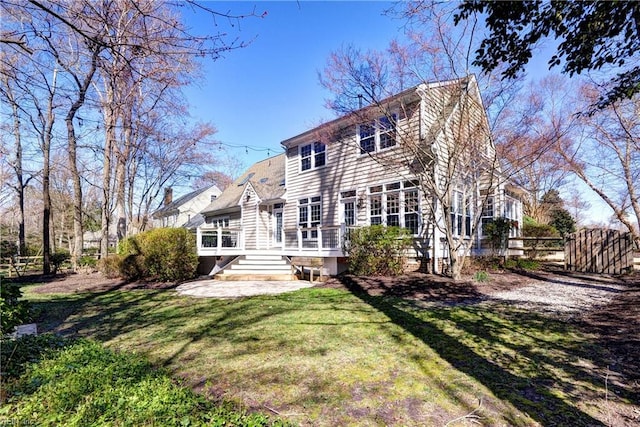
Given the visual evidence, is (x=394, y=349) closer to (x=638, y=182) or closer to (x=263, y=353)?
(x=263, y=353)

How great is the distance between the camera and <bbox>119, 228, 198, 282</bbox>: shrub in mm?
11438

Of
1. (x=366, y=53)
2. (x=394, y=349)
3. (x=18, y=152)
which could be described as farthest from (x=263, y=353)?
(x=18, y=152)

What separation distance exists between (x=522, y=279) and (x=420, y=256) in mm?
3016

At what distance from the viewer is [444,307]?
6.47 meters

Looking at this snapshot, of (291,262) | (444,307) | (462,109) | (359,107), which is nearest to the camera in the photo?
(444,307)

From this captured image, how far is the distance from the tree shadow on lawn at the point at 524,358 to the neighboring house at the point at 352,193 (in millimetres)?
4498

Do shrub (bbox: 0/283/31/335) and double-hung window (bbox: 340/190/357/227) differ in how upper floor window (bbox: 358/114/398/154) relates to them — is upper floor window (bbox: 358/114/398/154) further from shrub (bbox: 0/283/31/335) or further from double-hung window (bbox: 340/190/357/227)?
shrub (bbox: 0/283/31/335)

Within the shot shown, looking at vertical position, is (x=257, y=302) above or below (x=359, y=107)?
below

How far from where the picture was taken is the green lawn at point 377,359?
279cm

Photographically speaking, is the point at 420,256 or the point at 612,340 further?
the point at 420,256

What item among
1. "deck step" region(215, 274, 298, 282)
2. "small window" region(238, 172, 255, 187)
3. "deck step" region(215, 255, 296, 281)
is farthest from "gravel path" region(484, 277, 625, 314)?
"small window" region(238, 172, 255, 187)

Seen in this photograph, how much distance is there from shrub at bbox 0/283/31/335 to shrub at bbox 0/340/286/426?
1383 millimetres

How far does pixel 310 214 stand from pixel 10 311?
1115cm

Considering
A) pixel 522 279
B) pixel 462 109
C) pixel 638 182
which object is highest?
pixel 462 109
